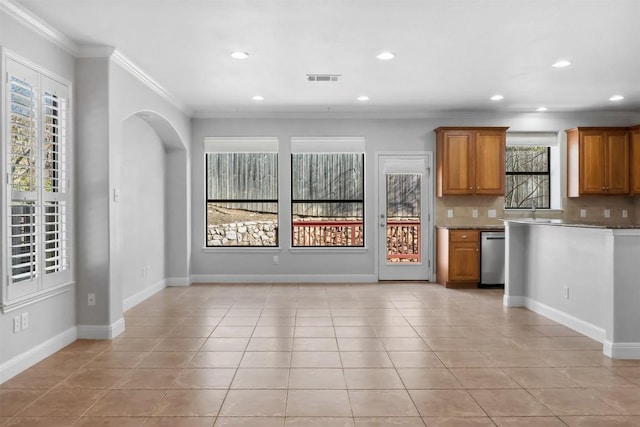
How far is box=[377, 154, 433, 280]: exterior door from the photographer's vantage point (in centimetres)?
745

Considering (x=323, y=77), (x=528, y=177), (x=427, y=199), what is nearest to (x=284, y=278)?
(x=427, y=199)

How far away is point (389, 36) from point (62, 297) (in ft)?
12.2

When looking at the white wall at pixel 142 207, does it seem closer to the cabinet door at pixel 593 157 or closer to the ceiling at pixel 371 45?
the ceiling at pixel 371 45

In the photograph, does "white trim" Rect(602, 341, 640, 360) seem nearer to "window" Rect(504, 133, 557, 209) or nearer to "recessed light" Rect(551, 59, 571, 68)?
"recessed light" Rect(551, 59, 571, 68)

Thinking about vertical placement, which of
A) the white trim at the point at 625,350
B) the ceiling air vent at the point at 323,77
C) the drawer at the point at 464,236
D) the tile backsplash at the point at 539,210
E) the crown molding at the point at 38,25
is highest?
the ceiling air vent at the point at 323,77

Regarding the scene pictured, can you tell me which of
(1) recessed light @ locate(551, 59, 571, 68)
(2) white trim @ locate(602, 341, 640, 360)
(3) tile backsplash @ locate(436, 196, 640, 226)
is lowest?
(2) white trim @ locate(602, 341, 640, 360)

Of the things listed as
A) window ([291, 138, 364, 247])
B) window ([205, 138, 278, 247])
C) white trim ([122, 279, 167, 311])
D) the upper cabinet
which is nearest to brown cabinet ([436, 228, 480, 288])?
the upper cabinet

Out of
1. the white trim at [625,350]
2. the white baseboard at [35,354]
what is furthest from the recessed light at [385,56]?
the white baseboard at [35,354]

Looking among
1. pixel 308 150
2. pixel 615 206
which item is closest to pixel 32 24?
pixel 308 150

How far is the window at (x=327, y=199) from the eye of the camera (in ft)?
24.6

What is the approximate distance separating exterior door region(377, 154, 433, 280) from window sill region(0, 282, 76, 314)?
4717mm

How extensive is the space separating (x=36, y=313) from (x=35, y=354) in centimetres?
32

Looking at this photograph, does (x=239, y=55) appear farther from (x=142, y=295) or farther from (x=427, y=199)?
(x=427, y=199)

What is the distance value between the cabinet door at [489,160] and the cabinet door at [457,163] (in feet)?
0.37
